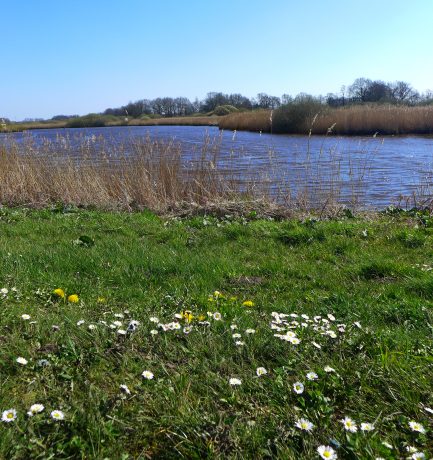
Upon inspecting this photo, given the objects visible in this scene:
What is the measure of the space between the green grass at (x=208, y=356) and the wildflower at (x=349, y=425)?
38 millimetres

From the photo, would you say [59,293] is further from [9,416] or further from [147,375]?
[9,416]

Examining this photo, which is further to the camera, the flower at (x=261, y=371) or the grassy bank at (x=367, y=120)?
the grassy bank at (x=367, y=120)

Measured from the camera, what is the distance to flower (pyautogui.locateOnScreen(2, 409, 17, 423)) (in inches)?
79.5

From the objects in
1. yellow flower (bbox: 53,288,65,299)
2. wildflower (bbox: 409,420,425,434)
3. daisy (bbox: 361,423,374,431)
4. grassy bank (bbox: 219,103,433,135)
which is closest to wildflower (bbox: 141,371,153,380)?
daisy (bbox: 361,423,374,431)

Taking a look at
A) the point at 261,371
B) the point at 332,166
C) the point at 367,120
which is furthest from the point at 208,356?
Result: the point at 367,120

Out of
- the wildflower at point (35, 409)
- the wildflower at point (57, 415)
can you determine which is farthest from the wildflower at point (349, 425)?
the wildflower at point (35, 409)

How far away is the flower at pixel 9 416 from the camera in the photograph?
202 cm

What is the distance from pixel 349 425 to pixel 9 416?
1488mm

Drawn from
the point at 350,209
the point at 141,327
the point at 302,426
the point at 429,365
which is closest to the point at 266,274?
the point at 141,327

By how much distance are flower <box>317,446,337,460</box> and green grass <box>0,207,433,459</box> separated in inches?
2.3

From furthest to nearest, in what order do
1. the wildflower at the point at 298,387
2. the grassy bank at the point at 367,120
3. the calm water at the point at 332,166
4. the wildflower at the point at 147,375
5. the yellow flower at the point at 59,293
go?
the grassy bank at the point at 367,120 → the calm water at the point at 332,166 → the yellow flower at the point at 59,293 → the wildflower at the point at 147,375 → the wildflower at the point at 298,387

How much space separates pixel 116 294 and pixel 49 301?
1.82 ft

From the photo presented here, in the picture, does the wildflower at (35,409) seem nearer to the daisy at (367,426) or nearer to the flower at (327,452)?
the flower at (327,452)

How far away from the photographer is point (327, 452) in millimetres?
1866
